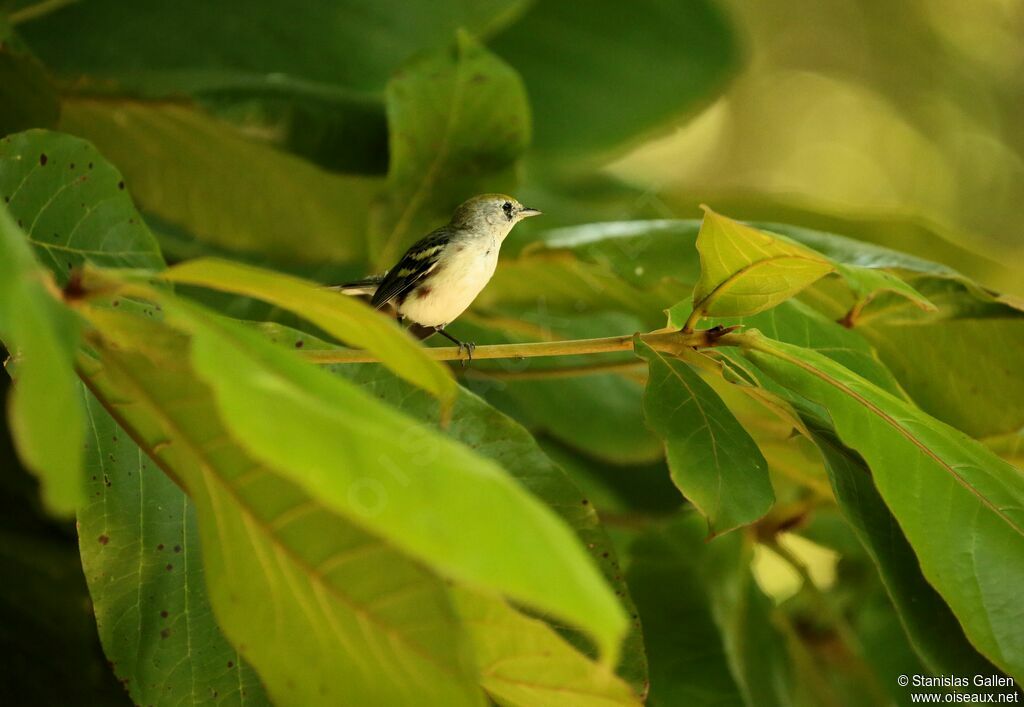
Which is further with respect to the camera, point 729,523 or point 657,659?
point 657,659

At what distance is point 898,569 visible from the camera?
2.96 ft

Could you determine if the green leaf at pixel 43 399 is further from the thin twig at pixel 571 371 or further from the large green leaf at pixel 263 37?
Result: the large green leaf at pixel 263 37

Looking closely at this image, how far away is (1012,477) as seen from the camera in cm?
85

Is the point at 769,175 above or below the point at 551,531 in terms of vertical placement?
below

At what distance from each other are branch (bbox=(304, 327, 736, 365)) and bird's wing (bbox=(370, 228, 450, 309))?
44 cm

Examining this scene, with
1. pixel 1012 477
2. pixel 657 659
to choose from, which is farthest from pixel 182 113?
pixel 1012 477

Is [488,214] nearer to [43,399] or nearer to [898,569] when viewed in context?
[898,569]

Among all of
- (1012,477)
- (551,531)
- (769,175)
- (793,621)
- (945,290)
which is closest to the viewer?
(551,531)

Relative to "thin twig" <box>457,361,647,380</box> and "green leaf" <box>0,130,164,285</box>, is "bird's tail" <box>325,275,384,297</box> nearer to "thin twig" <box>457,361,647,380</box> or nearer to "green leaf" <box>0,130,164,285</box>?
"thin twig" <box>457,361,647,380</box>

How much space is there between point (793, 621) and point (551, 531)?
1309 millimetres

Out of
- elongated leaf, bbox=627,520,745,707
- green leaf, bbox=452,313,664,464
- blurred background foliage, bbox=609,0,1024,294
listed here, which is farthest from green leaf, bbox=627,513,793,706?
blurred background foliage, bbox=609,0,1024,294

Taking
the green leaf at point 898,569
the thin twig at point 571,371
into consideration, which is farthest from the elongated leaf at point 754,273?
the thin twig at point 571,371

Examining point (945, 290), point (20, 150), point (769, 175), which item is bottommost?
point (769, 175)

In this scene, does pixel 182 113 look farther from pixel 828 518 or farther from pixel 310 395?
pixel 828 518
